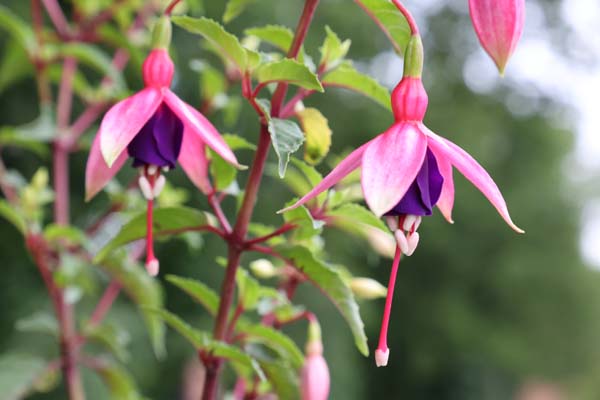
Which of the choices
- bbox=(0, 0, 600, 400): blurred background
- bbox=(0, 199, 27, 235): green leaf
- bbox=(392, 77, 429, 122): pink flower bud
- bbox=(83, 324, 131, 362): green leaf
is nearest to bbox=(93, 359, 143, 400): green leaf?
bbox=(83, 324, 131, 362): green leaf

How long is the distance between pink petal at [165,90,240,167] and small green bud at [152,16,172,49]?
0.04 metres

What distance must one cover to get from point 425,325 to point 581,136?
6.09 ft

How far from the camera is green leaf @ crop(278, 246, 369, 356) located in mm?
433

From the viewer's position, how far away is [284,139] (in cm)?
39

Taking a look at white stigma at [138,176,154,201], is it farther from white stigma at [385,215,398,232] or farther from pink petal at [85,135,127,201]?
white stigma at [385,215,398,232]

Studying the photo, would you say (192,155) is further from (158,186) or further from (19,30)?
(19,30)

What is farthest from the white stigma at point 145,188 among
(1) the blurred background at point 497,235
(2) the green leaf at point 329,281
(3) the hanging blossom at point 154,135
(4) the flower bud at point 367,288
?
(1) the blurred background at point 497,235

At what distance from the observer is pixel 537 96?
5195mm

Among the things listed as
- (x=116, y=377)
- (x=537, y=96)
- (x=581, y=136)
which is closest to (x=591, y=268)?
(x=581, y=136)

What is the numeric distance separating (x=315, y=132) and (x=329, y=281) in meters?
0.10

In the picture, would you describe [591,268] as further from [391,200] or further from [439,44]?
[391,200]

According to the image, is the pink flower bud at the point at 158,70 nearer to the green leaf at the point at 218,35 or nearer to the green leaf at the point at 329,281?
the green leaf at the point at 218,35

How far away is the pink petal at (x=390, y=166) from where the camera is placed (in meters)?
0.32

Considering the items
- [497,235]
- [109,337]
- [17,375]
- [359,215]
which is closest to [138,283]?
[109,337]
